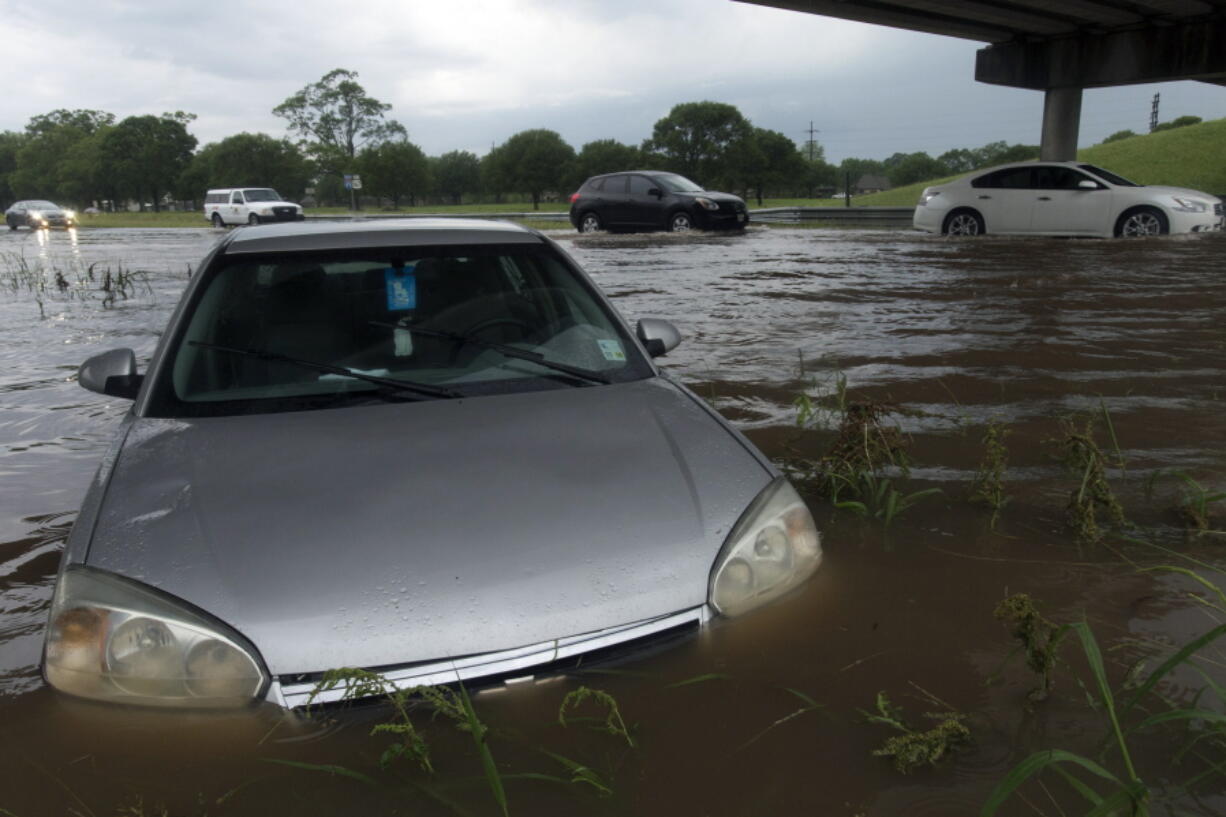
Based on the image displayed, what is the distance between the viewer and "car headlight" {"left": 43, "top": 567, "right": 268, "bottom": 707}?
1707 millimetres

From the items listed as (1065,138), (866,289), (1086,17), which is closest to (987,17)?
(1086,17)

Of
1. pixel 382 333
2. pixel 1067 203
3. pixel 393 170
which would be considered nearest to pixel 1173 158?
pixel 1067 203

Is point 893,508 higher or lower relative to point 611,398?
lower

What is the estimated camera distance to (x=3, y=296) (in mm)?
11203

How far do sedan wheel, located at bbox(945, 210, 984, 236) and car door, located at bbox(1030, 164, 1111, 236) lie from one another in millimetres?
1019

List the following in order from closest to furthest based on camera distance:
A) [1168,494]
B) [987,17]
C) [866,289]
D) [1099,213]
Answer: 1. [1168,494]
2. [866,289]
3. [1099,213]
4. [987,17]

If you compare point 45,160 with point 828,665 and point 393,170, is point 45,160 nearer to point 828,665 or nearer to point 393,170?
point 393,170

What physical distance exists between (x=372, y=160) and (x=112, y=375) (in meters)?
99.7

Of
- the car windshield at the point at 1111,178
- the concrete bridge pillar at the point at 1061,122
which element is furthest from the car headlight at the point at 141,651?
the concrete bridge pillar at the point at 1061,122

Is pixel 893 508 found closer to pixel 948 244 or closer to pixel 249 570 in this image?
pixel 249 570

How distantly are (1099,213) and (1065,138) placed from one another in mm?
10608

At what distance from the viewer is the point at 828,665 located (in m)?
2.19

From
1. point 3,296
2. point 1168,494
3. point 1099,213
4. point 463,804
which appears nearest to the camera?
point 463,804

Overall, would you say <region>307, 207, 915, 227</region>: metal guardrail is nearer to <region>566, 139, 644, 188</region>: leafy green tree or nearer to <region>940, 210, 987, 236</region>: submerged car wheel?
<region>940, 210, 987, 236</region>: submerged car wheel
